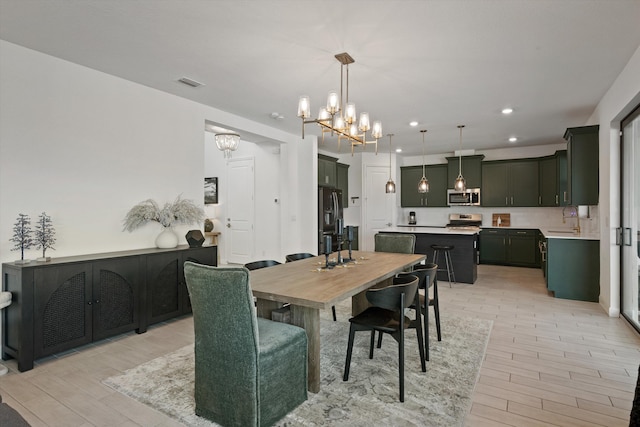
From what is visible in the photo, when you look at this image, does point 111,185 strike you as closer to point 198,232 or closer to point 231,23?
point 198,232

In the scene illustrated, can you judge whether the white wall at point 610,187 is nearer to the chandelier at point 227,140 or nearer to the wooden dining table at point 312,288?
the wooden dining table at point 312,288

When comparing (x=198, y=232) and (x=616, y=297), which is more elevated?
(x=198, y=232)

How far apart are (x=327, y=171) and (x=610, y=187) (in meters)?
4.79

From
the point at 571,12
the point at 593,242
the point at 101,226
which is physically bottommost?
the point at 593,242

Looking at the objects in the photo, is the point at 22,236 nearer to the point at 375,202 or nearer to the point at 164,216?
the point at 164,216

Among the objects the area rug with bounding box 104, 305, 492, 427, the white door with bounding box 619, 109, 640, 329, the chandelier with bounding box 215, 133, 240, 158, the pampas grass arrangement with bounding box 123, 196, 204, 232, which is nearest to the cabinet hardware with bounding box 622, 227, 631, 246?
the white door with bounding box 619, 109, 640, 329

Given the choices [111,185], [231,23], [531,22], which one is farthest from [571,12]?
[111,185]

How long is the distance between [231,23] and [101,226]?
2.49 m

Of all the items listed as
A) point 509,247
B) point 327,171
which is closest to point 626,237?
point 509,247

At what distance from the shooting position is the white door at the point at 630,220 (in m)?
3.59

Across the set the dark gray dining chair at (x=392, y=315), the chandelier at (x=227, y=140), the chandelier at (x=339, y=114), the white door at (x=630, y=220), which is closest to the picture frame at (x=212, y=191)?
the chandelier at (x=227, y=140)

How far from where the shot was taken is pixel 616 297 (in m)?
4.08

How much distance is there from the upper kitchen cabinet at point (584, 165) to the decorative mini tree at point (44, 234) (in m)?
6.18

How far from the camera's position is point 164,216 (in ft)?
13.3
